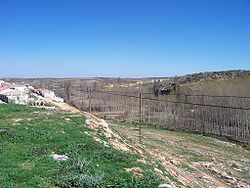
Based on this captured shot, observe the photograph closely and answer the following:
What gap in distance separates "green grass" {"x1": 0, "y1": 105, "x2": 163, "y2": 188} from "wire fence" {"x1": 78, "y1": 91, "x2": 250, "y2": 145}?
1627 cm

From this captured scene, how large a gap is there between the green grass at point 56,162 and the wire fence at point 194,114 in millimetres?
16272

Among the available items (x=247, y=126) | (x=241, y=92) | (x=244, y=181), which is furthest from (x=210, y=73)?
(x=244, y=181)

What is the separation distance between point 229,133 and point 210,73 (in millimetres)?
41442

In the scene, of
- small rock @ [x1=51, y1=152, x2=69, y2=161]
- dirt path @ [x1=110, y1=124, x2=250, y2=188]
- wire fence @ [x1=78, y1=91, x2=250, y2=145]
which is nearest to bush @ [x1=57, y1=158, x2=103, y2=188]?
small rock @ [x1=51, y1=152, x2=69, y2=161]

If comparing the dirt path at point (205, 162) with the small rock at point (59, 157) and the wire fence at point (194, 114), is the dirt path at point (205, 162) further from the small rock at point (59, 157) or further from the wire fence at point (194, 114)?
the small rock at point (59, 157)

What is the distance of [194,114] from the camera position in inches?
1753

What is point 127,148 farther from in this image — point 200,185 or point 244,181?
point 244,181

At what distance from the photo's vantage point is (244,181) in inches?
711

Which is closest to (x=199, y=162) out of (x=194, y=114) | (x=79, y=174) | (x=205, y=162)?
(x=205, y=162)

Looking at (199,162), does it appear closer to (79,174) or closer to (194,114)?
(79,174)

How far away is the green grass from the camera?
956 cm

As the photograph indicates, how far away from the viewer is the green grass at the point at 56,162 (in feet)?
31.4

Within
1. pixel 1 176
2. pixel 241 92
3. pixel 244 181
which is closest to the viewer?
pixel 1 176

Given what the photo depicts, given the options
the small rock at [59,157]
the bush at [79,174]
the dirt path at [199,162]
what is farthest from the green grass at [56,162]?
the dirt path at [199,162]
